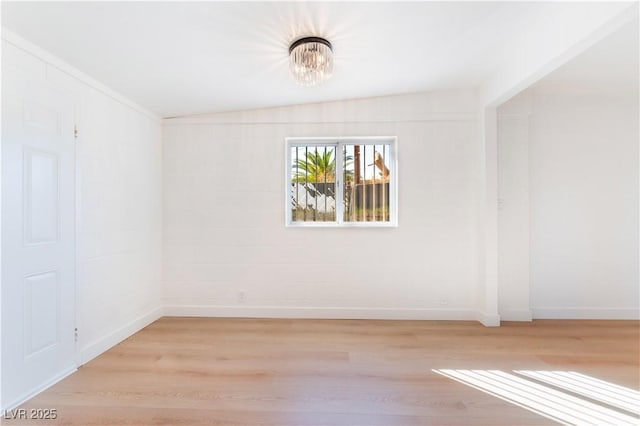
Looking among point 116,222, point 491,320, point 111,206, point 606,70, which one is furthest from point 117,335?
point 606,70

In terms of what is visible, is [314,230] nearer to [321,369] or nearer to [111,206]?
[321,369]

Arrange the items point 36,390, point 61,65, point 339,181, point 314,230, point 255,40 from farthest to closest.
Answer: point 339,181 → point 314,230 → point 61,65 → point 255,40 → point 36,390

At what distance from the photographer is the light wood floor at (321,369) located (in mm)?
1738

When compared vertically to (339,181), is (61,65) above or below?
above

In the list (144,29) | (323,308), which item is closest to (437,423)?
(323,308)

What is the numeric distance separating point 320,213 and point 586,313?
3.25 m

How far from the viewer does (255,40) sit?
2027 millimetres

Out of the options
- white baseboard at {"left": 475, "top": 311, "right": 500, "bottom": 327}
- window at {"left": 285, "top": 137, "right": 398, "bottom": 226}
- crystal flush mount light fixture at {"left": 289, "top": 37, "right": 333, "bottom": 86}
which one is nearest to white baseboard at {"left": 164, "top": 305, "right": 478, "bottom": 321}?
white baseboard at {"left": 475, "top": 311, "right": 500, "bottom": 327}

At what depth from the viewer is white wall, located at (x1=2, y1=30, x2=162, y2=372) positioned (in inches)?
90.5

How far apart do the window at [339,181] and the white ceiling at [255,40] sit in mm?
711

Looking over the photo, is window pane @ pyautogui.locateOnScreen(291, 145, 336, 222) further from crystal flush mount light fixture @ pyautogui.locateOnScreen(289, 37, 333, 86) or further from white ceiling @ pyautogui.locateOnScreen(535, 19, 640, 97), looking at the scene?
white ceiling @ pyautogui.locateOnScreen(535, 19, 640, 97)

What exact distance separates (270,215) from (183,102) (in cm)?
149

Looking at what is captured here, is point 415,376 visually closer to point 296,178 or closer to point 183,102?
point 296,178

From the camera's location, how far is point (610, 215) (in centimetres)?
333
